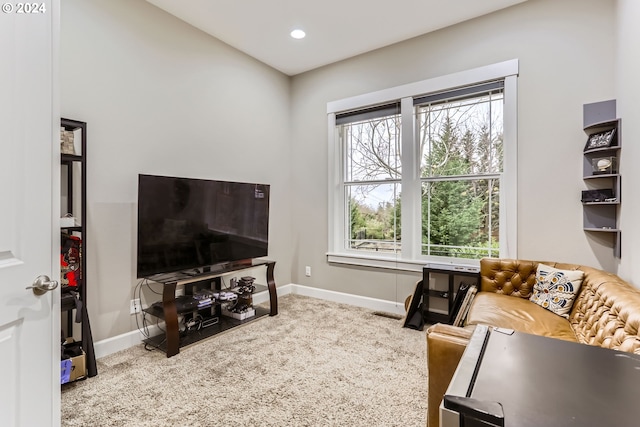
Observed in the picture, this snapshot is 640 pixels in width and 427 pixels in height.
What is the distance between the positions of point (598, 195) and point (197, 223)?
3337 mm

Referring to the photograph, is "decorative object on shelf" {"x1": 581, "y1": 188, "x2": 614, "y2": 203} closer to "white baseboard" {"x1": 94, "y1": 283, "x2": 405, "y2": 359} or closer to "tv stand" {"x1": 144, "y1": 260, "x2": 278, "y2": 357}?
"white baseboard" {"x1": 94, "y1": 283, "x2": 405, "y2": 359}

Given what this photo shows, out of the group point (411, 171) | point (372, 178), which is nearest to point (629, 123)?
point (411, 171)

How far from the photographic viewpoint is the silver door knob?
3.86 feet

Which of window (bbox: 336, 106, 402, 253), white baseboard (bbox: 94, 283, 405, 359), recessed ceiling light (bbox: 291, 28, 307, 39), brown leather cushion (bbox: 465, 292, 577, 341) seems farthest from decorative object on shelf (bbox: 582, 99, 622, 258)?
recessed ceiling light (bbox: 291, 28, 307, 39)

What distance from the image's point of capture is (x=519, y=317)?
216 centimetres

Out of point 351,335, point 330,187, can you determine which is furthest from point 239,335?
point 330,187

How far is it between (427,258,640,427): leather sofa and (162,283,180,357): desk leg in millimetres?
1996

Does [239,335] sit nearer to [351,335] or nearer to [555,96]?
[351,335]

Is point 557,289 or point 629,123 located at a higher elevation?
point 629,123

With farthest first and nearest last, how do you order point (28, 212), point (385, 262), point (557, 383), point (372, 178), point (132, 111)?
point (372, 178) < point (385, 262) < point (132, 111) < point (28, 212) < point (557, 383)

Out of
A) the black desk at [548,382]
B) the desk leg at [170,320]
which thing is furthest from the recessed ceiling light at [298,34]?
the black desk at [548,382]

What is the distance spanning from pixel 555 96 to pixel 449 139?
36.9 inches

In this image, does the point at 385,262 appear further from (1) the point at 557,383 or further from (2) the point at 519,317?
(1) the point at 557,383

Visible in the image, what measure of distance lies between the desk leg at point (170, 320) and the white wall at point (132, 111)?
1.52ft
